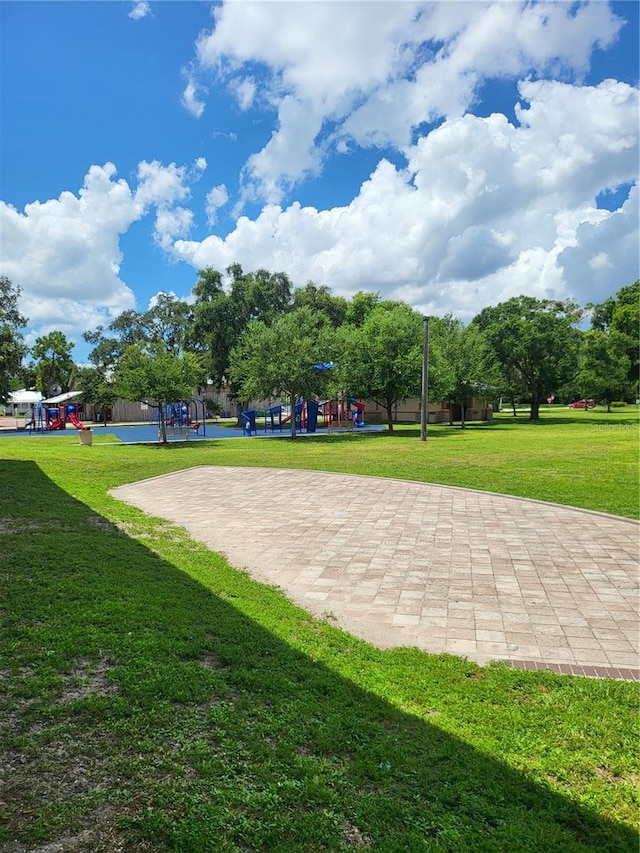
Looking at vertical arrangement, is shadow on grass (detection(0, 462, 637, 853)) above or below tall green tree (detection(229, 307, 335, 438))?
below

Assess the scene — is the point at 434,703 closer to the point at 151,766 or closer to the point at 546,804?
the point at 546,804

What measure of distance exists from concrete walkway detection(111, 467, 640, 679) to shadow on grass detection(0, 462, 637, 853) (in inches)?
31.5

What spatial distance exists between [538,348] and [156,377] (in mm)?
29187

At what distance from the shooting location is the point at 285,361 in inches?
958

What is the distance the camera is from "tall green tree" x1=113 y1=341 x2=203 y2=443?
21453 mm

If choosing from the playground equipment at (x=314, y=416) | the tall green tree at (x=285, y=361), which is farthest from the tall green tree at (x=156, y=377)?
the playground equipment at (x=314, y=416)

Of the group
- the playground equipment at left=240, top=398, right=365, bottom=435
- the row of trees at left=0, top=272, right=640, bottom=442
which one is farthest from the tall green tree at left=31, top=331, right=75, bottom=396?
the playground equipment at left=240, top=398, right=365, bottom=435

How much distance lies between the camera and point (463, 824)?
210 centimetres

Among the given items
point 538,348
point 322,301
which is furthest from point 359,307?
point 538,348

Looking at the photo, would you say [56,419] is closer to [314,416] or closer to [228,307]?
[228,307]

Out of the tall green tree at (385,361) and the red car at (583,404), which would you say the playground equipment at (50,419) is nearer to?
the tall green tree at (385,361)

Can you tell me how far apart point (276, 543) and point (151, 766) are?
450 centimetres

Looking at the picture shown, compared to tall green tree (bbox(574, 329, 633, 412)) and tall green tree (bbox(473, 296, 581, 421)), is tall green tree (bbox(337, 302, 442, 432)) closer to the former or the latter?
tall green tree (bbox(473, 296, 581, 421))

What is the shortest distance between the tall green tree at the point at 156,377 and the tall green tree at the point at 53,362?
42.2 m
